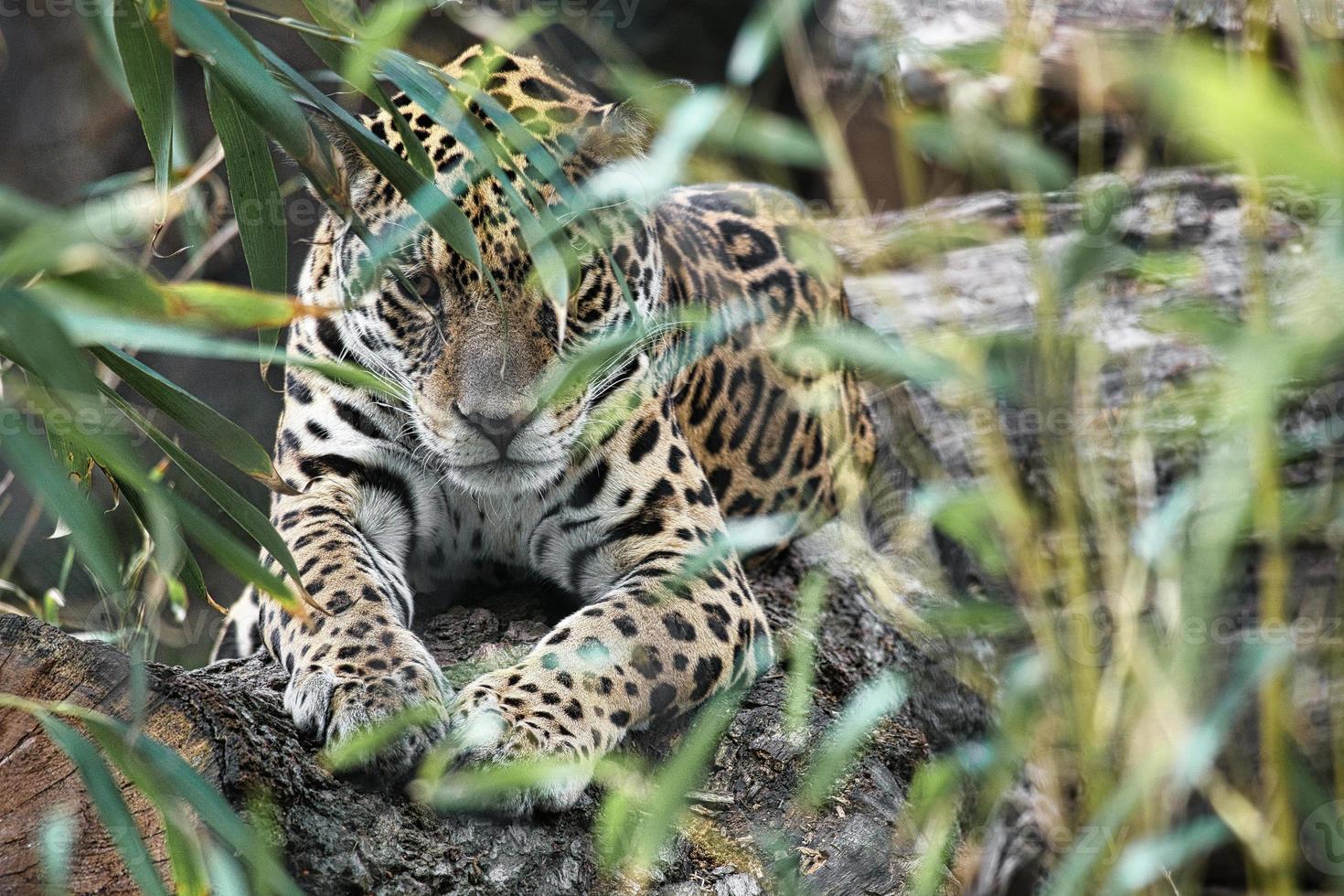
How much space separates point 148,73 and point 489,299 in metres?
1.29

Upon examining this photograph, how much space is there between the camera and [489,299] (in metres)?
3.37

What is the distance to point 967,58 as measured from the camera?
2.69 meters

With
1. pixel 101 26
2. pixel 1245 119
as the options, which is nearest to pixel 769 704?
pixel 101 26

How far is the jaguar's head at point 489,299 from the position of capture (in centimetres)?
A: 329

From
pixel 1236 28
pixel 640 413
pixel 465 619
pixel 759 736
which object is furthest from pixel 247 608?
pixel 1236 28

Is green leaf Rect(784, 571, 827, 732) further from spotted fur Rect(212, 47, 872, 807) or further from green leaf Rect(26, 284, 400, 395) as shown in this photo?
green leaf Rect(26, 284, 400, 395)

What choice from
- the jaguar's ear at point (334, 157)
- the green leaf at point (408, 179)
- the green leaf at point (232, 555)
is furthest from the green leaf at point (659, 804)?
the jaguar's ear at point (334, 157)

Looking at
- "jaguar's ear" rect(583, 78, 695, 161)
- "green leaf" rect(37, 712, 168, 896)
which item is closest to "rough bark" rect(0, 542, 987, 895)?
"green leaf" rect(37, 712, 168, 896)

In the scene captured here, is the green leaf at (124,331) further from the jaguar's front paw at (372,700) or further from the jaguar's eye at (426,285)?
the jaguar's eye at (426,285)

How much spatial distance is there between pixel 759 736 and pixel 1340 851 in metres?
1.70

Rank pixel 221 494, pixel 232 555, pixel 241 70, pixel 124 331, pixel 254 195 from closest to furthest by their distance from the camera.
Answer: pixel 124 331 → pixel 232 555 → pixel 241 70 → pixel 221 494 → pixel 254 195

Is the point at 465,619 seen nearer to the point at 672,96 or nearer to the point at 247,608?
the point at 247,608

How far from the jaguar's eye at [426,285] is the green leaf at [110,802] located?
164cm

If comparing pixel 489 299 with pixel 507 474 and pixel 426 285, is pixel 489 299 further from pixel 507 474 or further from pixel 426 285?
pixel 507 474
